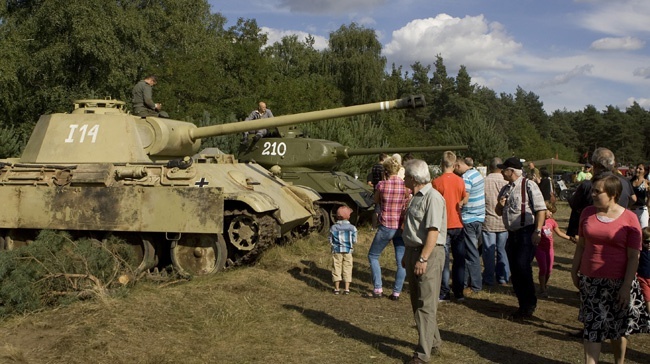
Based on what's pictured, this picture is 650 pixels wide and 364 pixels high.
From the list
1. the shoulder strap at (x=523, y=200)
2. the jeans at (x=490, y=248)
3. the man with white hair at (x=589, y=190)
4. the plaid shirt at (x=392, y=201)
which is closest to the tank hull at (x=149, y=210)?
the plaid shirt at (x=392, y=201)

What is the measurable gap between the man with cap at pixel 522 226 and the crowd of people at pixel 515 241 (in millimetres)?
10

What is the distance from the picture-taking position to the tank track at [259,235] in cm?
967

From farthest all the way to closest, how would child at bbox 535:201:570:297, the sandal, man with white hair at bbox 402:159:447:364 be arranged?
child at bbox 535:201:570:297
the sandal
man with white hair at bbox 402:159:447:364

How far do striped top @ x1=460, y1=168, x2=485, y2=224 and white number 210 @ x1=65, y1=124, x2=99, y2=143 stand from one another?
5359mm

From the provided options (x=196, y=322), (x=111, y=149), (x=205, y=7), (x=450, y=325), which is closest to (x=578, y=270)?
(x=450, y=325)

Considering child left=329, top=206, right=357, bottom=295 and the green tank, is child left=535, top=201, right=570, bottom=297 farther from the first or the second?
the green tank

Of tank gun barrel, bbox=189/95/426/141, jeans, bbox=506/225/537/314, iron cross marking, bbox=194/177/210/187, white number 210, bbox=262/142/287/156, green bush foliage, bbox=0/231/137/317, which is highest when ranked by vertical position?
tank gun barrel, bbox=189/95/426/141

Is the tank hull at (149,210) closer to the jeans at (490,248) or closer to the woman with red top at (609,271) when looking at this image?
the jeans at (490,248)

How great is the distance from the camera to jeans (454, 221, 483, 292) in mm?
8570

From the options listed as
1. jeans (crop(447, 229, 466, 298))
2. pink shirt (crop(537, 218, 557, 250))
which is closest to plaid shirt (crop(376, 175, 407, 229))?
jeans (crop(447, 229, 466, 298))

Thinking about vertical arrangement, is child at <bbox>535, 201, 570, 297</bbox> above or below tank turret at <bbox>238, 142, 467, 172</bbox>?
below

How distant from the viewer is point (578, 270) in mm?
5258

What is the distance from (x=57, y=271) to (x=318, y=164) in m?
8.21

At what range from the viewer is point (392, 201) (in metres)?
8.04
